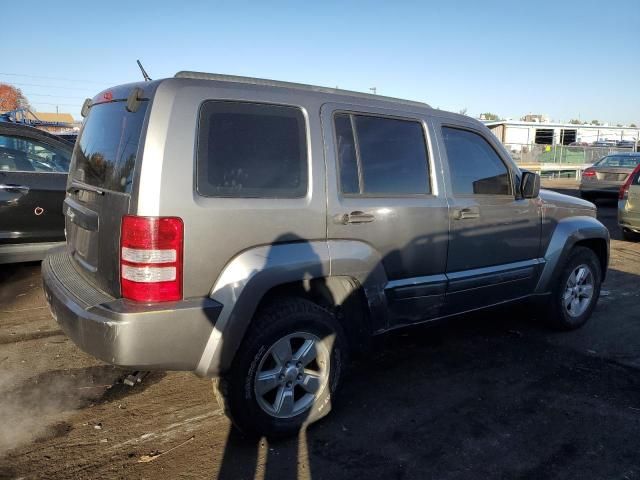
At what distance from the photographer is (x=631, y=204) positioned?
9203 mm

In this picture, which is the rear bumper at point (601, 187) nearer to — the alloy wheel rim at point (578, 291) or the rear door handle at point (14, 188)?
the alloy wheel rim at point (578, 291)

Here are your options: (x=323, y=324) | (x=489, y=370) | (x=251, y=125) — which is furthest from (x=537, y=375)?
(x=251, y=125)

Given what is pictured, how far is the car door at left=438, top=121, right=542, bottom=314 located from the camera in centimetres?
384

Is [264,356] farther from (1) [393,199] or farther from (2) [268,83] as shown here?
(2) [268,83]

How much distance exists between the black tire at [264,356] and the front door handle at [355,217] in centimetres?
53

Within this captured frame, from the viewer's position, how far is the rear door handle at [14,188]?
541cm

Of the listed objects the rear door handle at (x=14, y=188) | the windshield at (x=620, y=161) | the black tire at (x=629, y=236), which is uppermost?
the windshield at (x=620, y=161)

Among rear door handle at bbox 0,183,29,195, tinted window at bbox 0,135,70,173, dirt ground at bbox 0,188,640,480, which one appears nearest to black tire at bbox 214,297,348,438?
dirt ground at bbox 0,188,640,480

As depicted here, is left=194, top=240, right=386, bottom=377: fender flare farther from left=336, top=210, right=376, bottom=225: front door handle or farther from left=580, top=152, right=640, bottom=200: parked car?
left=580, top=152, right=640, bottom=200: parked car

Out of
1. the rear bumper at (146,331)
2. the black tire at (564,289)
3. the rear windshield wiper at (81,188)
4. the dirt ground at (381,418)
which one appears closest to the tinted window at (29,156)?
the dirt ground at (381,418)

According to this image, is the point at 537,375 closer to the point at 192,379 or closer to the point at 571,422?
the point at 571,422

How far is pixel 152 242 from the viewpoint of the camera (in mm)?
2518

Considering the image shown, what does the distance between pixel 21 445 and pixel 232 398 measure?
1.24 metres

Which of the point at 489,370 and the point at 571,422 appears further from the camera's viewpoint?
the point at 489,370
